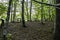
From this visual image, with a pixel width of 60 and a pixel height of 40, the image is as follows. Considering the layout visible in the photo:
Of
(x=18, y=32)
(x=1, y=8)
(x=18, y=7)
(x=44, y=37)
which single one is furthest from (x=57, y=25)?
(x=18, y=7)

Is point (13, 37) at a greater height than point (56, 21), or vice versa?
point (56, 21)

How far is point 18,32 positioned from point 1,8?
3.40 meters

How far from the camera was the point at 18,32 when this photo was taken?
17281 mm

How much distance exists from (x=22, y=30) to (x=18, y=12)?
15.8 meters

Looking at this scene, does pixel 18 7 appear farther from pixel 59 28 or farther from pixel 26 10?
pixel 59 28

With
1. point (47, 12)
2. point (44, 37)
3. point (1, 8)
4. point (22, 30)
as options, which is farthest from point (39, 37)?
point (47, 12)

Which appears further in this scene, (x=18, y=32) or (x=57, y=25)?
(x=18, y=32)

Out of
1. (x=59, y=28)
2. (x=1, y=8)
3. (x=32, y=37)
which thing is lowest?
(x=32, y=37)

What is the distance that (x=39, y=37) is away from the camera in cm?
1575

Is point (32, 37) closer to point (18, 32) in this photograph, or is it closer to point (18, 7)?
point (18, 32)

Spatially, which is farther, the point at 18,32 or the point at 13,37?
the point at 18,32

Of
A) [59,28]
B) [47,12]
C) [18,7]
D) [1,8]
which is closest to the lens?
[59,28]

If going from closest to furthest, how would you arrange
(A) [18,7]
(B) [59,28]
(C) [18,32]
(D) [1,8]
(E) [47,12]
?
(B) [59,28] → (D) [1,8] → (C) [18,32] → (E) [47,12] → (A) [18,7]

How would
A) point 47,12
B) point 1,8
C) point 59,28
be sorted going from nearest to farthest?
point 59,28, point 1,8, point 47,12
